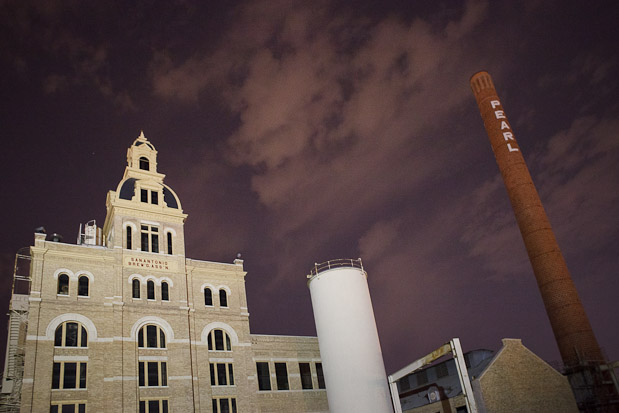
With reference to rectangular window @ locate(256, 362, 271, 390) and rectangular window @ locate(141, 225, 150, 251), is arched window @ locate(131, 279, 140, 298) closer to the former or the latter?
rectangular window @ locate(141, 225, 150, 251)

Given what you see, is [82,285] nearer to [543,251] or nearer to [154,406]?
[154,406]

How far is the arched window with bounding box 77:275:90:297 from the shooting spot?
3591 centimetres

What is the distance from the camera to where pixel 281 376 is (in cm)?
4241

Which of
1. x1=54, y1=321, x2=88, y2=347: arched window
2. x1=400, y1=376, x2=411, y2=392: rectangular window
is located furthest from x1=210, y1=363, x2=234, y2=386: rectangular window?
x1=400, y1=376, x2=411, y2=392: rectangular window

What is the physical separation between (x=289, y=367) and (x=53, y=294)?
19791mm

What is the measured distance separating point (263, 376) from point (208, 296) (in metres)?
8.11

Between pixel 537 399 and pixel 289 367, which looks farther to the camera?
pixel 289 367

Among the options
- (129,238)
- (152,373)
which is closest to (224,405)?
(152,373)

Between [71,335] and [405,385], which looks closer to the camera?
[71,335]

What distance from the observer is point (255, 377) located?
40.3m

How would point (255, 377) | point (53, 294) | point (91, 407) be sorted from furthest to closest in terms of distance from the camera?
1. point (255, 377)
2. point (53, 294)
3. point (91, 407)

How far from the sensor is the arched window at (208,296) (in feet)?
137

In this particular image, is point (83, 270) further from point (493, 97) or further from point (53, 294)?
point (493, 97)

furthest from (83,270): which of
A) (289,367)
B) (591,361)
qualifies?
(591,361)
